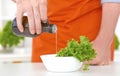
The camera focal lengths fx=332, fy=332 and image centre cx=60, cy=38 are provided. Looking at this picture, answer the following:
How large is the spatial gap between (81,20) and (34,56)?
287 mm

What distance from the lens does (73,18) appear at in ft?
5.04

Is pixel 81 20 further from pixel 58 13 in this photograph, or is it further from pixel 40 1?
pixel 40 1

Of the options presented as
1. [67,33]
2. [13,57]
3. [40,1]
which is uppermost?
[40,1]

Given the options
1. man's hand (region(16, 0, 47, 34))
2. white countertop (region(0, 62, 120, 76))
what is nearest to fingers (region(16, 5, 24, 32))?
man's hand (region(16, 0, 47, 34))

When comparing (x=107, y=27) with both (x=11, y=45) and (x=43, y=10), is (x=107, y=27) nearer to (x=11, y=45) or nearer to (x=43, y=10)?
(x=43, y=10)

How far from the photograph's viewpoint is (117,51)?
3584 mm

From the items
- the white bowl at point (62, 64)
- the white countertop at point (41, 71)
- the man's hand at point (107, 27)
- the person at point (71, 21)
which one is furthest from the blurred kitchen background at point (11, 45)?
the white bowl at point (62, 64)

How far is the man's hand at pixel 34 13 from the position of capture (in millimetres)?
1184

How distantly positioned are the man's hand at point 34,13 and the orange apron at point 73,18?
0.36 meters

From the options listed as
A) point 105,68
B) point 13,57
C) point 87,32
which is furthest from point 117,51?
point 105,68

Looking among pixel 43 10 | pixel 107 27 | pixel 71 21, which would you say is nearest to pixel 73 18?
pixel 71 21

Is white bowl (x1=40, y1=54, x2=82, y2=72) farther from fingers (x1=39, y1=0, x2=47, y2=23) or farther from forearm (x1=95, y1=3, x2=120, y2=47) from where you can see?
forearm (x1=95, y1=3, x2=120, y2=47)

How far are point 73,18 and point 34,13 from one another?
0.38m

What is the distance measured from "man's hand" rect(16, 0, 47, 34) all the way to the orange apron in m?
0.36
